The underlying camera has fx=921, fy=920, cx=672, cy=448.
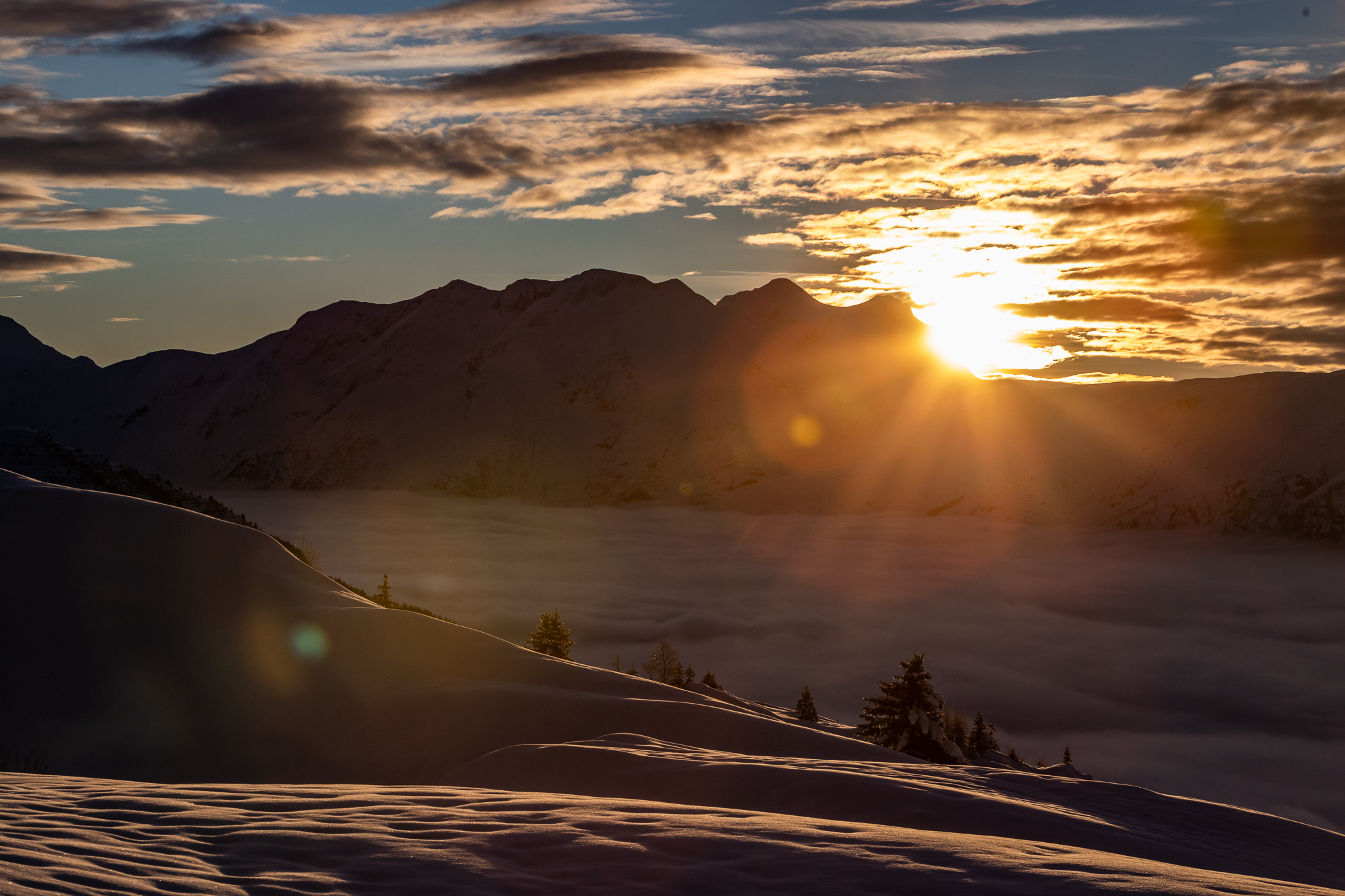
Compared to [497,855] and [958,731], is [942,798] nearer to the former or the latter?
[497,855]

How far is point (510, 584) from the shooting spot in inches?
7697

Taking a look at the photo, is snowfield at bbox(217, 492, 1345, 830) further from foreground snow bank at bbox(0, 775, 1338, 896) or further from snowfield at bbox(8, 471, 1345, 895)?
foreground snow bank at bbox(0, 775, 1338, 896)

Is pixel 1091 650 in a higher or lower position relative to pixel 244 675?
lower

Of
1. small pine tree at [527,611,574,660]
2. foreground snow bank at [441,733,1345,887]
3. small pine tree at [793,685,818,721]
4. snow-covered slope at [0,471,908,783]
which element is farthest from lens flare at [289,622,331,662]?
small pine tree at [793,685,818,721]

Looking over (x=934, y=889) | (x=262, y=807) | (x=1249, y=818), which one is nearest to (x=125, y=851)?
(x=262, y=807)

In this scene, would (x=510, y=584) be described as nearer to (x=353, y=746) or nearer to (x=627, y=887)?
(x=353, y=746)

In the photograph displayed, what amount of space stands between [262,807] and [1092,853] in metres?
7.39

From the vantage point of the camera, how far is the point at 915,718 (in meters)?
33.9

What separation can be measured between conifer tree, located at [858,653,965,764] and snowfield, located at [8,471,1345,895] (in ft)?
47.4

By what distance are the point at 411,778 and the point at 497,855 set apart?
10.6 metres

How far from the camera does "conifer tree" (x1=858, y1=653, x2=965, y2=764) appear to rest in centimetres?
Result: 3356

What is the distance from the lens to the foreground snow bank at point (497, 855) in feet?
19.6

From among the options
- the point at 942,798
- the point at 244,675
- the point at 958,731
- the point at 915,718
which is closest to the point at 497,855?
the point at 942,798

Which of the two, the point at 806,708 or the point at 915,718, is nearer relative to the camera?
the point at 915,718
